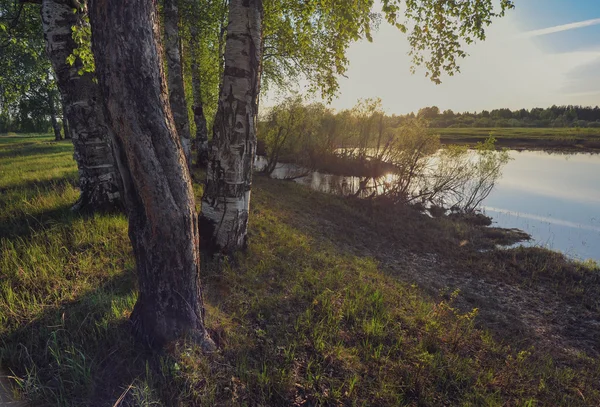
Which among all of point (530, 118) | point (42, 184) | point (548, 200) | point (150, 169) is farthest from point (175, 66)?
point (530, 118)

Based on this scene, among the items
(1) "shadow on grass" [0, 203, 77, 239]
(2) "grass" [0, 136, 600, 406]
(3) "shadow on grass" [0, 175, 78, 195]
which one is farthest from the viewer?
(3) "shadow on grass" [0, 175, 78, 195]

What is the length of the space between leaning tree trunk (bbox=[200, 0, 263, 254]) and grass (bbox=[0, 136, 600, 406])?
0.71m

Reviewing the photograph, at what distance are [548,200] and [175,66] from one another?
2772 cm

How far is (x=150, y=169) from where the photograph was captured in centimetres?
247

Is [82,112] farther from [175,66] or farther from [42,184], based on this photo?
[175,66]

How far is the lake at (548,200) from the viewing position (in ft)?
50.6

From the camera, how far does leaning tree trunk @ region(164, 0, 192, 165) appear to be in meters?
8.98

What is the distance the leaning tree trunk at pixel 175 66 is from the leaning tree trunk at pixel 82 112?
3071 mm

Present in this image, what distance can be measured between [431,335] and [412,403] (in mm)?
1327

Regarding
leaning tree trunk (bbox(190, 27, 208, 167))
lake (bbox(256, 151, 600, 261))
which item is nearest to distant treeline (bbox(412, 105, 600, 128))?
lake (bbox(256, 151, 600, 261))

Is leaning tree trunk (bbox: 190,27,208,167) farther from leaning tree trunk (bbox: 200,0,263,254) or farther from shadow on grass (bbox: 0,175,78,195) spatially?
leaning tree trunk (bbox: 200,0,263,254)

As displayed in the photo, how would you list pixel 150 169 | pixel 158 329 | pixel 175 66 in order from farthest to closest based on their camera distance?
pixel 175 66
pixel 158 329
pixel 150 169

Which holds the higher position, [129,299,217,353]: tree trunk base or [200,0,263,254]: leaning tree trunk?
[200,0,263,254]: leaning tree trunk

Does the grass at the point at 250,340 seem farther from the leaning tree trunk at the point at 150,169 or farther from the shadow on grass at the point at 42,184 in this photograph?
the shadow on grass at the point at 42,184
